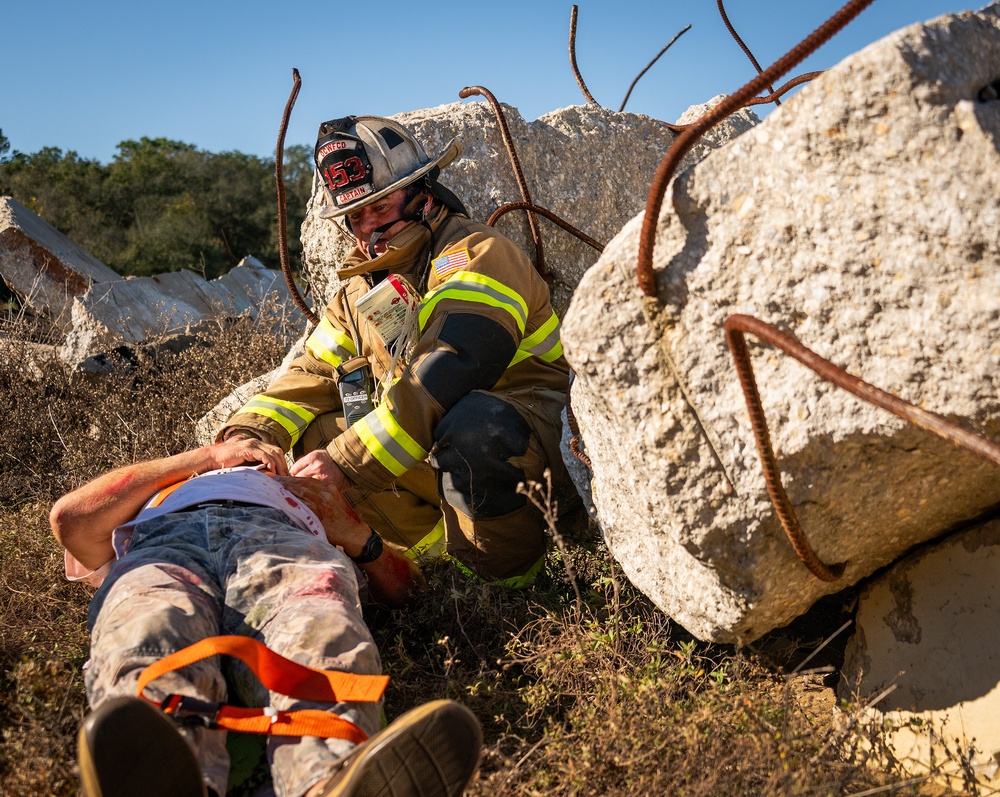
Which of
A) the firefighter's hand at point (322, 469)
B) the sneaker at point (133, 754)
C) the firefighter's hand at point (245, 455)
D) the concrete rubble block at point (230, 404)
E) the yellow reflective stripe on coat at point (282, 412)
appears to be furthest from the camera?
the concrete rubble block at point (230, 404)

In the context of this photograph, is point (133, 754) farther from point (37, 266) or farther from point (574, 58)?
point (37, 266)

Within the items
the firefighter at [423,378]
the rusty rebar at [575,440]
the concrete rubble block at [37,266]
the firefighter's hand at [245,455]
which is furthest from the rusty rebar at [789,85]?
the concrete rubble block at [37,266]

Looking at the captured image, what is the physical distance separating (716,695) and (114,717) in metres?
1.57

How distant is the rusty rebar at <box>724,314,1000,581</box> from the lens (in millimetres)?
1822

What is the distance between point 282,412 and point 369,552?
118cm

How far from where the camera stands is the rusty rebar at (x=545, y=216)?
4328 mm

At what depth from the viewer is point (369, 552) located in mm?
3156

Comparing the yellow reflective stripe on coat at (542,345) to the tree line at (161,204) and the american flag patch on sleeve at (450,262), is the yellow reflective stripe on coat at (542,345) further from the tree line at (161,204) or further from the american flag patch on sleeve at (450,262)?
the tree line at (161,204)

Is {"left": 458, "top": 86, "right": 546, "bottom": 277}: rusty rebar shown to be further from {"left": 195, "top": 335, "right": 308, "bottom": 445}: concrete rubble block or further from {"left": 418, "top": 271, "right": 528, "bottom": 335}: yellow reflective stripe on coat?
{"left": 195, "top": 335, "right": 308, "bottom": 445}: concrete rubble block

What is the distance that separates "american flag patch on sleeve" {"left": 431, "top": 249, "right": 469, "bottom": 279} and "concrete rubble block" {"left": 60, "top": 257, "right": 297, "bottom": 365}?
9.69 feet

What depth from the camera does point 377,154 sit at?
13.4 ft

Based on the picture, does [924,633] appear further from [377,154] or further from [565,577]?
[377,154]

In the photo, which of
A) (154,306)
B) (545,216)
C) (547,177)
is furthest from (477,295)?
(154,306)

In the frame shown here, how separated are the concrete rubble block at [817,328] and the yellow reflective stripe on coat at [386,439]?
3.28 ft
